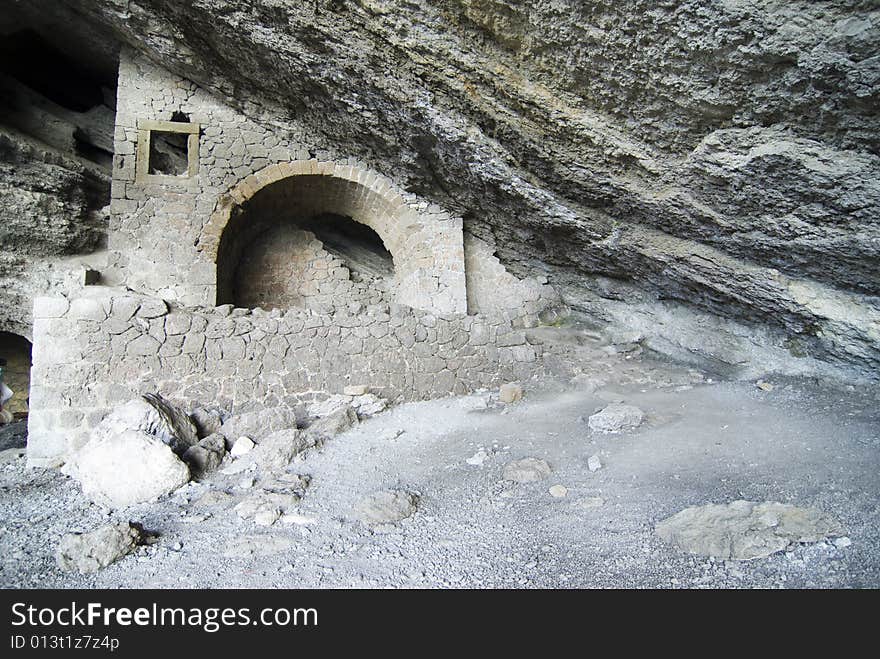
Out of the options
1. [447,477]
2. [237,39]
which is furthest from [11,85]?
[447,477]

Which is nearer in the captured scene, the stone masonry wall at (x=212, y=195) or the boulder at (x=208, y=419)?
the boulder at (x=208, y=419)

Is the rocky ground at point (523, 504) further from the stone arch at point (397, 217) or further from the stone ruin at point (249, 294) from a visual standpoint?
the stone arch at point (397, 217)

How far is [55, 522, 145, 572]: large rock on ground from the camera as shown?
2.70m

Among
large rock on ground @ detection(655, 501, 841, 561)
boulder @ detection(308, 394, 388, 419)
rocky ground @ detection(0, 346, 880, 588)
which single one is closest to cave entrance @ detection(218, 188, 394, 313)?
boulder @ detection(308, 394, 388, 419)

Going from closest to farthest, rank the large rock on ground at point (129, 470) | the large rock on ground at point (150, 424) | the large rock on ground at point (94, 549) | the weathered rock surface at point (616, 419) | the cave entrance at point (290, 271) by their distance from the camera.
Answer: the large rock on ground at point (94, 549)
the large rock on ground at point (129, 470)
the weathered rock surface at point (616, 419)
the large rock on ground at point (150, 424)
the cave entrance at point (290, 271)

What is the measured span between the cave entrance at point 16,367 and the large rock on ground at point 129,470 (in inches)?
244

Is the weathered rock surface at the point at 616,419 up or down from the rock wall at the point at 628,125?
down

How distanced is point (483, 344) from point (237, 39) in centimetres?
422

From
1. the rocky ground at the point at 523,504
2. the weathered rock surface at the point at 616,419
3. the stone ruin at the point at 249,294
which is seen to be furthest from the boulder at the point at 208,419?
the weathered rock surface at the point at 616,419

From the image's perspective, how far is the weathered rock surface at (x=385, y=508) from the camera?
3105 millimetres

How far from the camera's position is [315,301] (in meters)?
7.53

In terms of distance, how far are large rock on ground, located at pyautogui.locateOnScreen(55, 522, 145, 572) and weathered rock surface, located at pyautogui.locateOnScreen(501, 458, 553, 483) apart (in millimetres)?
2341

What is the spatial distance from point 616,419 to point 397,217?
408 centimetres

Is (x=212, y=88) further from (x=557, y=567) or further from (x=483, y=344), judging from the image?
(x=557, y=567)
